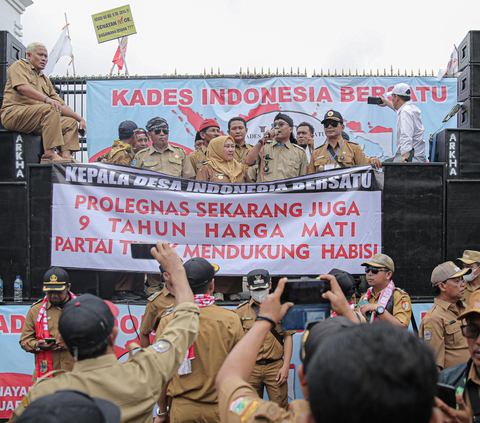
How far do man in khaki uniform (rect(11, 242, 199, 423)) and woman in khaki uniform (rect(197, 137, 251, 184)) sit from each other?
334 cm

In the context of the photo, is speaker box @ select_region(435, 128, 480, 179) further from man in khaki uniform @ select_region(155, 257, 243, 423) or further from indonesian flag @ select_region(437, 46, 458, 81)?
indonesian flag @ select_region(437, 46, 458, 81)

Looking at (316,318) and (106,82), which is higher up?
(106,82)

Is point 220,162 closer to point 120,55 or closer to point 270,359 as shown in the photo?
point 270,359

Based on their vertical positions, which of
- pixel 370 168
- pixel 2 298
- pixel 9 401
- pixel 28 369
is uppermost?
pixel 370 168

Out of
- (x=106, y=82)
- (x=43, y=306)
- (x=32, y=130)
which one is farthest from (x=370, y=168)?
(x=106, y=82)

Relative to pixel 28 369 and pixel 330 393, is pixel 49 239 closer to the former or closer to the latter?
pixel 28 369

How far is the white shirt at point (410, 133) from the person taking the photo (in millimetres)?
5008

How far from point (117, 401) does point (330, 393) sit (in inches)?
41.0

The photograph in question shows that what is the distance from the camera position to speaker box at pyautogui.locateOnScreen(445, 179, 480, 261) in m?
4.43

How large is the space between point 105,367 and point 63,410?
0.61 metres

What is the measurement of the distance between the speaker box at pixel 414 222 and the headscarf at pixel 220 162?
5.73ft

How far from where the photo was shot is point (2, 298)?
452 centimetres

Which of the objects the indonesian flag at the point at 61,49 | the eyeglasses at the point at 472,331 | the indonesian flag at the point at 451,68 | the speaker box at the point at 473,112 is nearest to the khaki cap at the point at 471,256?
the speaker box at the point at 473,112

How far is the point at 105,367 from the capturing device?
1646 mm
